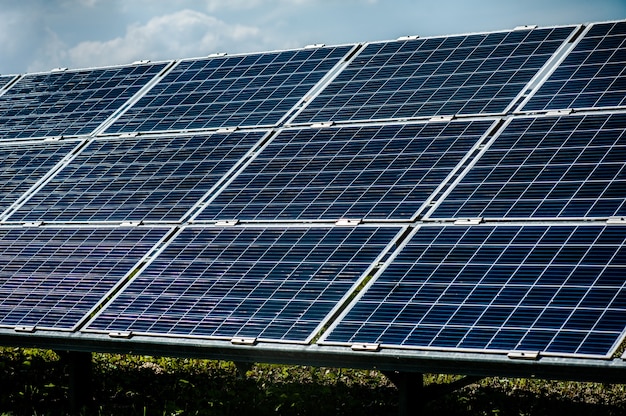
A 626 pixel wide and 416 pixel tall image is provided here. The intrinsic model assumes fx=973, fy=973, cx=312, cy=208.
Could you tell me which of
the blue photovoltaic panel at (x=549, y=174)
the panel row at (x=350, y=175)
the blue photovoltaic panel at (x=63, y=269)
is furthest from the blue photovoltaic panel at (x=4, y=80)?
the blue photovoltaic panel at (x=549, y=174)

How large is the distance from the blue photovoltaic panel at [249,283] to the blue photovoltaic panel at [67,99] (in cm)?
777

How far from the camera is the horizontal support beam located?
11945mm

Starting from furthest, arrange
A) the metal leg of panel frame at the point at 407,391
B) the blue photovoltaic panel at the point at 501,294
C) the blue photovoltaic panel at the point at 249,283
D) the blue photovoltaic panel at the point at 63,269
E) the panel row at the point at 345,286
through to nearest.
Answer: the blue photovoltaic panel at the point at 63,269 → the blue photovoltaic panel at the point at 249,283 → the metal leg of panel frame at the point at 407,391 → the panel row at the point at 345,286 → the blue photovoltaic panel at the point at 501,294

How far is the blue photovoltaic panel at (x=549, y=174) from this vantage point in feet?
49.3

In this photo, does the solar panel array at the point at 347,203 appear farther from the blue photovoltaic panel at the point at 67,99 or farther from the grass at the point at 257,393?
the grass at the point at 257,393

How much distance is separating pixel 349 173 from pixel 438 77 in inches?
161

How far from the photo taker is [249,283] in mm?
15234

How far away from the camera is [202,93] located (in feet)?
75.4

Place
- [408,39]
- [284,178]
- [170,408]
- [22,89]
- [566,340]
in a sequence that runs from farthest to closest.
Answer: [22,89] → [408,39] → [284,178] → [170,408] → [566,340]

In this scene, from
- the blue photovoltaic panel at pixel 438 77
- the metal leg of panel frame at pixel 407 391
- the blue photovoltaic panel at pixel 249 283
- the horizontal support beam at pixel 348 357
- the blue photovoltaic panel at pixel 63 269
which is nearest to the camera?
the horizontal support beam at pixel 348 357

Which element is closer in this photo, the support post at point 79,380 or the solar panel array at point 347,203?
the solar panel array at point 347,203

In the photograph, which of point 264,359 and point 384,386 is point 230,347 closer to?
point 264,359

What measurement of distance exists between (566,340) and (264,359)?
13.9 feet

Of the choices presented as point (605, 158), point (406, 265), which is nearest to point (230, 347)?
point (406, 265)
